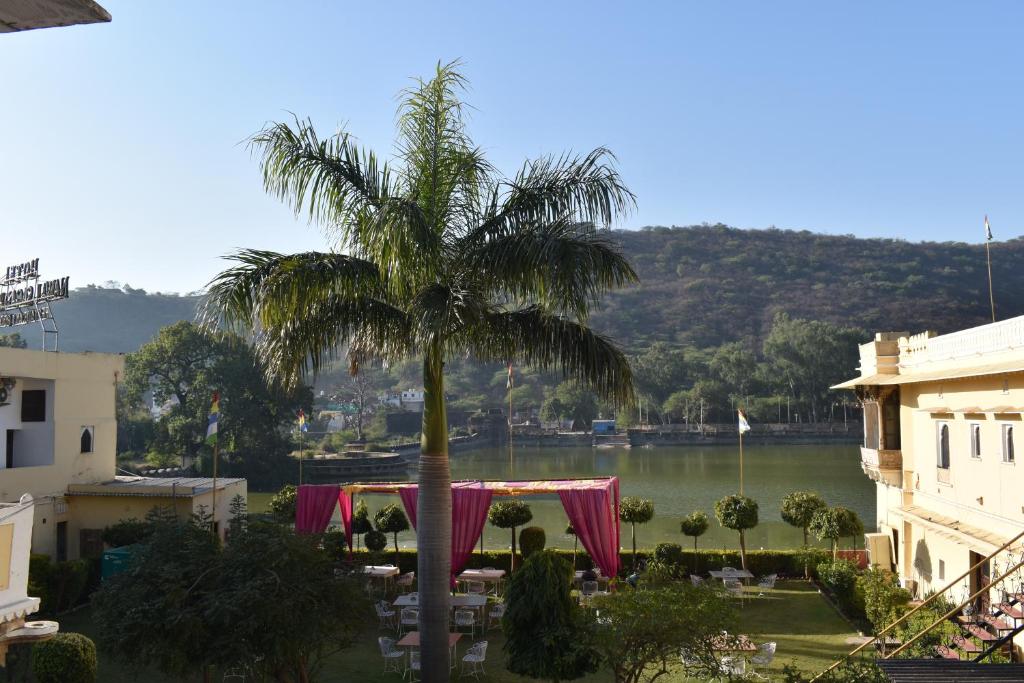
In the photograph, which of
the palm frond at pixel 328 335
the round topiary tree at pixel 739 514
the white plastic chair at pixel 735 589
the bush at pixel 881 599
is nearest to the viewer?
the palm frond at pixel 328 335

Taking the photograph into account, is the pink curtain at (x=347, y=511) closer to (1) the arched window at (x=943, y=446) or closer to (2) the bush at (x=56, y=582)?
(2) the bush at (x=56, y=582)

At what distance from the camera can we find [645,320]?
130750 millimetres

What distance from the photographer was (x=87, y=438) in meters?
19.5

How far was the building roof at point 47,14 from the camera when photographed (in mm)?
1859

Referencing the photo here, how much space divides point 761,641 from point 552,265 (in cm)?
833

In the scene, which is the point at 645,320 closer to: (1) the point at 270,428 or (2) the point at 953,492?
(1) the point at 270,428

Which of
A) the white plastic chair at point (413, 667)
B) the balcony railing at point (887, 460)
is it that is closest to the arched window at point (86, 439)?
the white plastic chair at point (413, 667)

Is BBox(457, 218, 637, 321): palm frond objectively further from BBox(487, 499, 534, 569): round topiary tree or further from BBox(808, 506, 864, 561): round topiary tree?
BBox(808, 506, 864, 561): round topiary tree

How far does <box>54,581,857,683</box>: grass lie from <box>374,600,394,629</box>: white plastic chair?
0.22m

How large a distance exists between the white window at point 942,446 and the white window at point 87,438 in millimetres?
17447

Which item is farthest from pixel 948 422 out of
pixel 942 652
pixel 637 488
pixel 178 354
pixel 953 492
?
pixel 178 354

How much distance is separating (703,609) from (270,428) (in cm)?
4394

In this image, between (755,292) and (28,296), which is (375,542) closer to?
(28,296)

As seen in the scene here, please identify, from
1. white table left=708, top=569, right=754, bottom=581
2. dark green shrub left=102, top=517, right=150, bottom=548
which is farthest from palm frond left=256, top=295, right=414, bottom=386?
white table left=708, top=569, right=754, bottom=581
